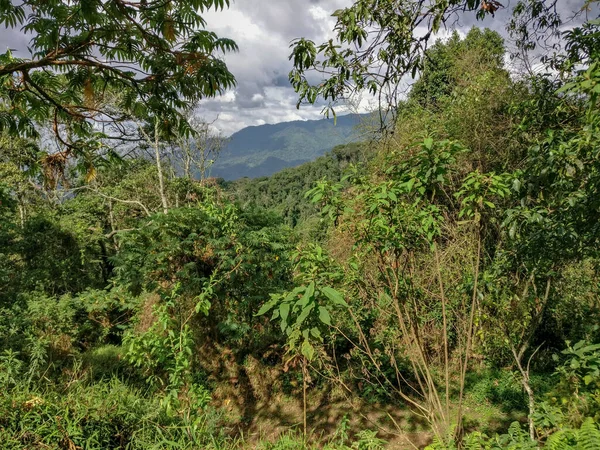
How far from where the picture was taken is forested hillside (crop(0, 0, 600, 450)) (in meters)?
2.29

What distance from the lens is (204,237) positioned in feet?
18.4

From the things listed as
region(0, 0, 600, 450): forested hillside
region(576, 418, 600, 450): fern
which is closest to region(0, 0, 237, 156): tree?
region(0, 0, 600, 450): forested hillside

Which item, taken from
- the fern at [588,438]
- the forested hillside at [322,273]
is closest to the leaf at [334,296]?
the forested hillside at [322,273]

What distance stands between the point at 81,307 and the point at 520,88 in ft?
34.0

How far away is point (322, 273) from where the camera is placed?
2307 mm

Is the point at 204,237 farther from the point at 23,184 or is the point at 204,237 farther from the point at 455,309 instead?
the point at 23,184

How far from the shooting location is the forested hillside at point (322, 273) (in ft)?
7.53

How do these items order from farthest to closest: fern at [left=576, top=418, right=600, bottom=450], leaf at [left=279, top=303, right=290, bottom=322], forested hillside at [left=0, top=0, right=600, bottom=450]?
forested hillside at [left=0, top=0, right=600, bottom=450] < leaf at [left=279, top=303, right=290, bottom=322] < fern at [left=576, top=418, right=600, bottom=450]

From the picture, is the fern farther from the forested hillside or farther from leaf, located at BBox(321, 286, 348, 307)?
leaf, located at BBox(321, 286, 348, 307)

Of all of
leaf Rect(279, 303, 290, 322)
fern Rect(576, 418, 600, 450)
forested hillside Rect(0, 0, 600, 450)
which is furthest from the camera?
forested hillside Rect(0, 0, 600, 450)

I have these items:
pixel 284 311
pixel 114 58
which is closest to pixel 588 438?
pixel 284 311

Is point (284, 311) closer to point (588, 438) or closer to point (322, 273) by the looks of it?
point (322, 273)

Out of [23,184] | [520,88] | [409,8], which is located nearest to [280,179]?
[23,184]

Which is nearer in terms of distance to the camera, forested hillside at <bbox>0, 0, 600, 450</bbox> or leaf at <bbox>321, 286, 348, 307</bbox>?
leaf at <bbox>321, 286, 348, 307</bbox>
